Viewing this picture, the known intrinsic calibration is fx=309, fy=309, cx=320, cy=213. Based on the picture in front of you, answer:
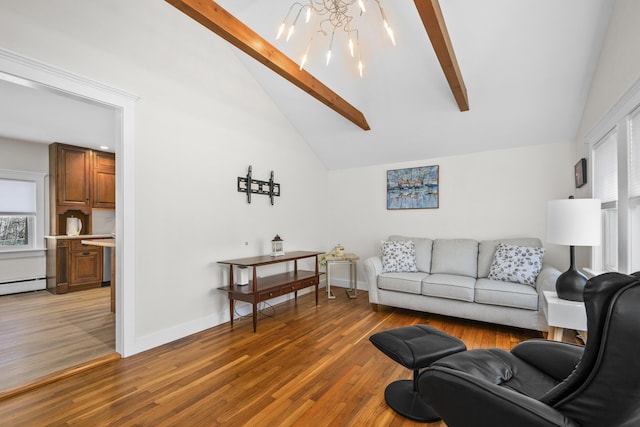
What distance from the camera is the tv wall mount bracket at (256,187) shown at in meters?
3.83

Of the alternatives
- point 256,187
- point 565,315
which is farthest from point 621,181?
point 256,187

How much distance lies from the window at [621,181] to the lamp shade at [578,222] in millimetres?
171

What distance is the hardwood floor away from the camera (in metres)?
1.84

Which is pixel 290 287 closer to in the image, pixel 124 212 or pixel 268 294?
pixel 268 294

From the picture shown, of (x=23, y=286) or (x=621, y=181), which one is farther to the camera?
(x=23, y=286)

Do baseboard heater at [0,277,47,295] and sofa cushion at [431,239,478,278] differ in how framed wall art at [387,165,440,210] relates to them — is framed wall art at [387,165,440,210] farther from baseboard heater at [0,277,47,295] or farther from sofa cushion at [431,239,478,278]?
baseboard heater at [0,277,47,295]

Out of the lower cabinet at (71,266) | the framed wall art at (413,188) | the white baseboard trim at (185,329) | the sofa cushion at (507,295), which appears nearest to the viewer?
the white baseboard trim at (185,329)

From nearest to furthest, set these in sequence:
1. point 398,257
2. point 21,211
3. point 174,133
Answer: point 174,133 < point 398,257 < point 21,211

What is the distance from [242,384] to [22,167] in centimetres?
547

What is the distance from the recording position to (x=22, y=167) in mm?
5008

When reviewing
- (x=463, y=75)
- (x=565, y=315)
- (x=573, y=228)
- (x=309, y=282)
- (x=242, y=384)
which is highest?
(x=463, y=75)

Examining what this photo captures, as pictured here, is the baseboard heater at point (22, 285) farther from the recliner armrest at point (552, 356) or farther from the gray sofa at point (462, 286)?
the recliner armrest at point (552, 356)

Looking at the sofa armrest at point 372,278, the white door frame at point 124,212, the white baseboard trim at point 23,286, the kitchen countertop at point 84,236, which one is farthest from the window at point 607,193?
the white baseboard trim at point 23,286

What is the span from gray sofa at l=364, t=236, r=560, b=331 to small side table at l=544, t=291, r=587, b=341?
0.69 metres
